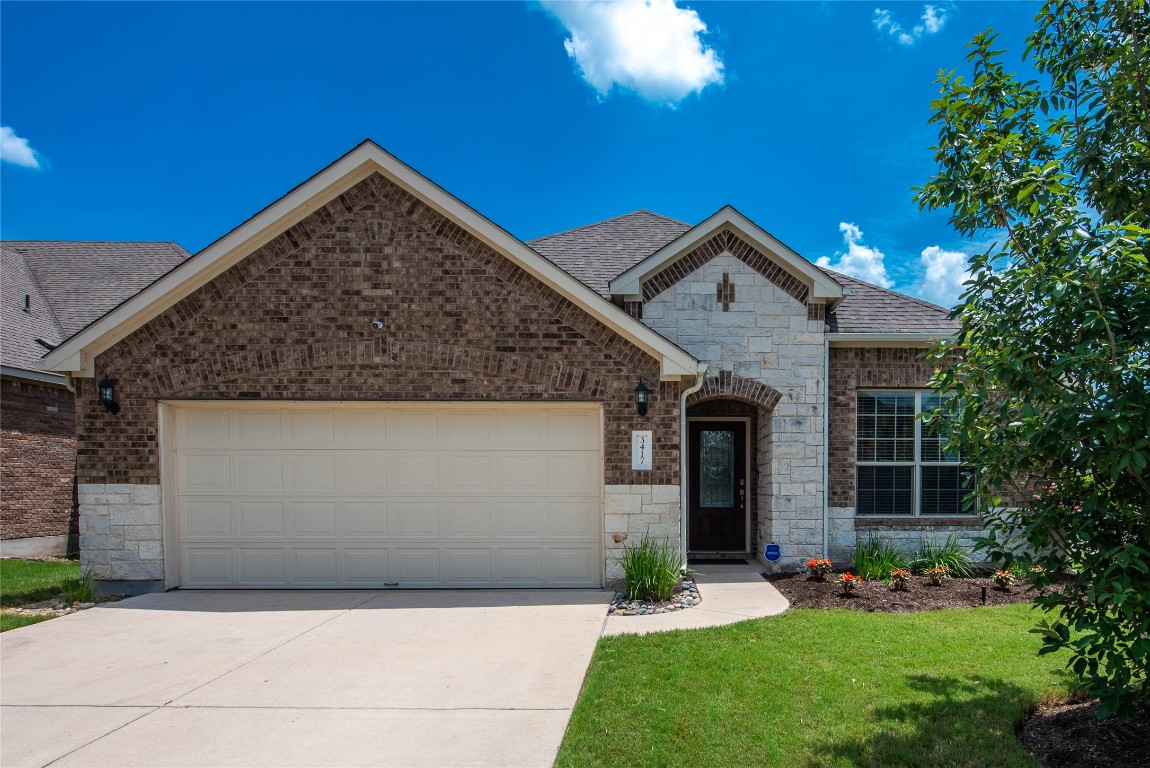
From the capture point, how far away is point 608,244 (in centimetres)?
1249

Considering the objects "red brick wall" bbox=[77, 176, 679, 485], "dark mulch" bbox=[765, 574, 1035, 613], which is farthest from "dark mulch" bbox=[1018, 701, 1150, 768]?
"red brick wall" bbox=[77, 176, 679, 485]

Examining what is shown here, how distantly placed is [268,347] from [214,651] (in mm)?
3907

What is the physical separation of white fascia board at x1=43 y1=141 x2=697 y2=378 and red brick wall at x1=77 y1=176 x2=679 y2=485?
0.46 feet

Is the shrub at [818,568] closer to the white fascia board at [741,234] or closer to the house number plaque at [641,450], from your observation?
the house number plaque at [641,450]

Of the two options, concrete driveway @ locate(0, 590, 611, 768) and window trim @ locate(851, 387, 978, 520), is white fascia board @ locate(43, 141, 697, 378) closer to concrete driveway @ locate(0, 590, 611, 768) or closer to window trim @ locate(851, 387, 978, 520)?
concrete driveway @ locate(0, 590, 611, 768)

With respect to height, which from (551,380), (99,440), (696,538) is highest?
(551,380)

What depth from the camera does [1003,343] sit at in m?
4.03

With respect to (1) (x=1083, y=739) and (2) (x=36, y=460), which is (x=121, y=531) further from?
(1) (x=1083, y=739)

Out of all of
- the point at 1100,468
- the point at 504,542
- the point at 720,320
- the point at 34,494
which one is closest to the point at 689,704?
the point at 1100,468

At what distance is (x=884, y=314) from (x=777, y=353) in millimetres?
2236

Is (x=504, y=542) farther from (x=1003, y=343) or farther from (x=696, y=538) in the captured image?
(x=1003, y=343)

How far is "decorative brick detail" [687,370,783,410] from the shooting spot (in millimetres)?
9766

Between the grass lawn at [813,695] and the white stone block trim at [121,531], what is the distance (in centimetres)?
649

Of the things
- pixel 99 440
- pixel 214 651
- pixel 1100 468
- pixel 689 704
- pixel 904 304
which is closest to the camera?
pixel 1100 468
